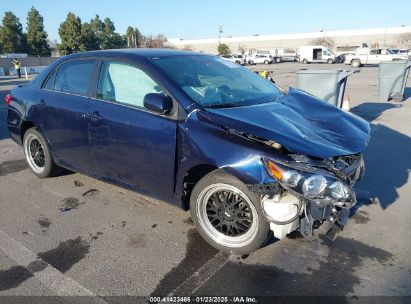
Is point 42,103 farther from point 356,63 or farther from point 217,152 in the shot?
point 356,63

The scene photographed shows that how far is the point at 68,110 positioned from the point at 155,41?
9253 cm

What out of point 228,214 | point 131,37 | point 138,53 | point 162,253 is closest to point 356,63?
point 138,53

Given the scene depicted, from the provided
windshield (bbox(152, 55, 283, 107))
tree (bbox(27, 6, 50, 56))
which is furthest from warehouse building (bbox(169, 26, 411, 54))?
windshield (bbox(152, 55, 283, 107))

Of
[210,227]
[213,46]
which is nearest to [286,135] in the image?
[210,227]

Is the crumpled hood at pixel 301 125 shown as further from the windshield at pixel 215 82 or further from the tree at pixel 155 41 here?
the tree at pixel 155 41

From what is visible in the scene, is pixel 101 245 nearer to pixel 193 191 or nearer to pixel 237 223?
pixel 193 191

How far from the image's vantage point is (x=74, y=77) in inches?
172

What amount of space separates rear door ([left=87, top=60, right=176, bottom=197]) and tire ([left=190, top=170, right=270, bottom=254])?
0.37m

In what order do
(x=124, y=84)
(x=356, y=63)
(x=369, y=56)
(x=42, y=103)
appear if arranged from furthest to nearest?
(x=356, y=63)
(x=369, y=56)
(x=42, y=103)
(x=124, y=84)

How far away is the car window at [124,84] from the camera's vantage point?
3596 millimetres

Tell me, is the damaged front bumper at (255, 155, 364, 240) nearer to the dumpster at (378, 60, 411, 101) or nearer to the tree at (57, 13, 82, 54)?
the dumpster at (378, 60, 411, 101)

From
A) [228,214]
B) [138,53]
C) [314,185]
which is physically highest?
[138,53]

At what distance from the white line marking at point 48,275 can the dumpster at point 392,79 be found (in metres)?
12.0

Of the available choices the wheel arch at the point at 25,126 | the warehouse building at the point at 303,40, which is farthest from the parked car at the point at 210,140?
the warehouse building at the point at 303,40
